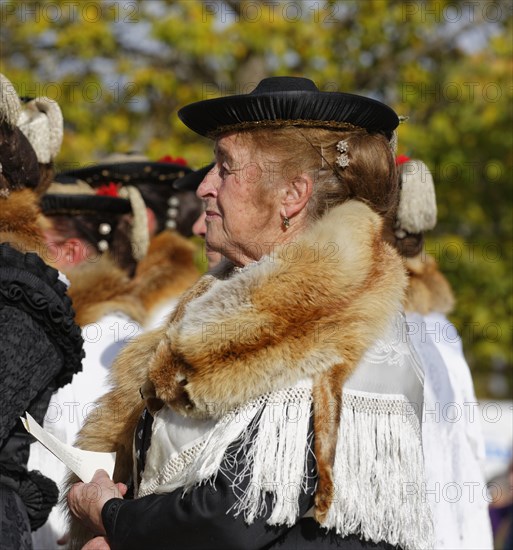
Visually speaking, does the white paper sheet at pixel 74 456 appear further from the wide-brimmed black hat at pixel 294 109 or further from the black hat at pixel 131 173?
the black hat at pixel 131 173

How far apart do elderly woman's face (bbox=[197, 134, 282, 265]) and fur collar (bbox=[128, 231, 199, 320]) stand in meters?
1.89

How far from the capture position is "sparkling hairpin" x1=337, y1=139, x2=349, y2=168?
250 centimetres

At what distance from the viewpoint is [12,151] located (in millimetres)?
2762

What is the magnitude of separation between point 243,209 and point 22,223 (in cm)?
68

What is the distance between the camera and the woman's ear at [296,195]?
8.32ft

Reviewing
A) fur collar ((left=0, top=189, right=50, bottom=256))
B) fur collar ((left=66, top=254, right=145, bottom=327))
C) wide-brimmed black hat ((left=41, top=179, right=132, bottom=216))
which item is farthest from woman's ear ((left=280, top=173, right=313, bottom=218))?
wide-brimmed black hat ((left=41, top=179, right=132, bottom=216))

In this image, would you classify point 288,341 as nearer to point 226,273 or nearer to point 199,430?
point 199,430

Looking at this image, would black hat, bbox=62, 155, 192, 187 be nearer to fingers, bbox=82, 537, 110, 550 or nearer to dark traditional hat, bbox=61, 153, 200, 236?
dark traditional hat, bbox=61, 153, 200, 236

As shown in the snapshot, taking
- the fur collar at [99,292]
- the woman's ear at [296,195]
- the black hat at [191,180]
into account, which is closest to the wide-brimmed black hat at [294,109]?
the woman's ear at [296,195]

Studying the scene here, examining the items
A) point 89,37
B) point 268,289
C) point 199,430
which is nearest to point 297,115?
point 268,289

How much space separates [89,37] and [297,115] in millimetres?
6984

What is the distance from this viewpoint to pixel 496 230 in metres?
10.0

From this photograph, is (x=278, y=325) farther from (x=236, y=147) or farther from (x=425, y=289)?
(x=425, y=289)

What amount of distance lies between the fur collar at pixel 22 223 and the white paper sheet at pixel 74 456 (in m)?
0.54
